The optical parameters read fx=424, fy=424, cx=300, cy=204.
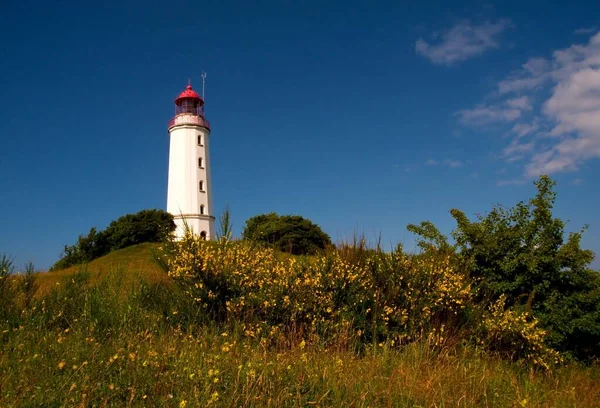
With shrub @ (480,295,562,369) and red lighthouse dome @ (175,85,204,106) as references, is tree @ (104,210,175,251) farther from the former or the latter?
shrub @ (480,295,562,369)

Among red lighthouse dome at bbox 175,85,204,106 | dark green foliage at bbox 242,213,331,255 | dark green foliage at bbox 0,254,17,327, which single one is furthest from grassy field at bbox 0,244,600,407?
red lighthouse dome at bbox 175,85,204,106

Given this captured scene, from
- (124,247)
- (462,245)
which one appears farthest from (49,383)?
(124,247)

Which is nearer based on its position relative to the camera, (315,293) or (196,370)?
(196,370)

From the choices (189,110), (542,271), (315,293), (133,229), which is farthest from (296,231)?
(315,293)

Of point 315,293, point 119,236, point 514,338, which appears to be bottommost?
point 514,338

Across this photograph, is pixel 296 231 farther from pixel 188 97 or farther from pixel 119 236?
pixel 188 97

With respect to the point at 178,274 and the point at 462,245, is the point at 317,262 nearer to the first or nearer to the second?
the point at 178,274

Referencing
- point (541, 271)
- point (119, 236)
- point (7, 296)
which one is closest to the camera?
point (7, 296)

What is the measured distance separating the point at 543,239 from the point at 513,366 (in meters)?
4.26

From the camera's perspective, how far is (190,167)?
34719mm

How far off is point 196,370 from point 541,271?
8.84 metres

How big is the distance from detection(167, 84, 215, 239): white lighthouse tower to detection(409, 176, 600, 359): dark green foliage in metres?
25.7

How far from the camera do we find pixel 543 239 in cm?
1017

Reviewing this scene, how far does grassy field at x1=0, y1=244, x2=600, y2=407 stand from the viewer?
3.67m
